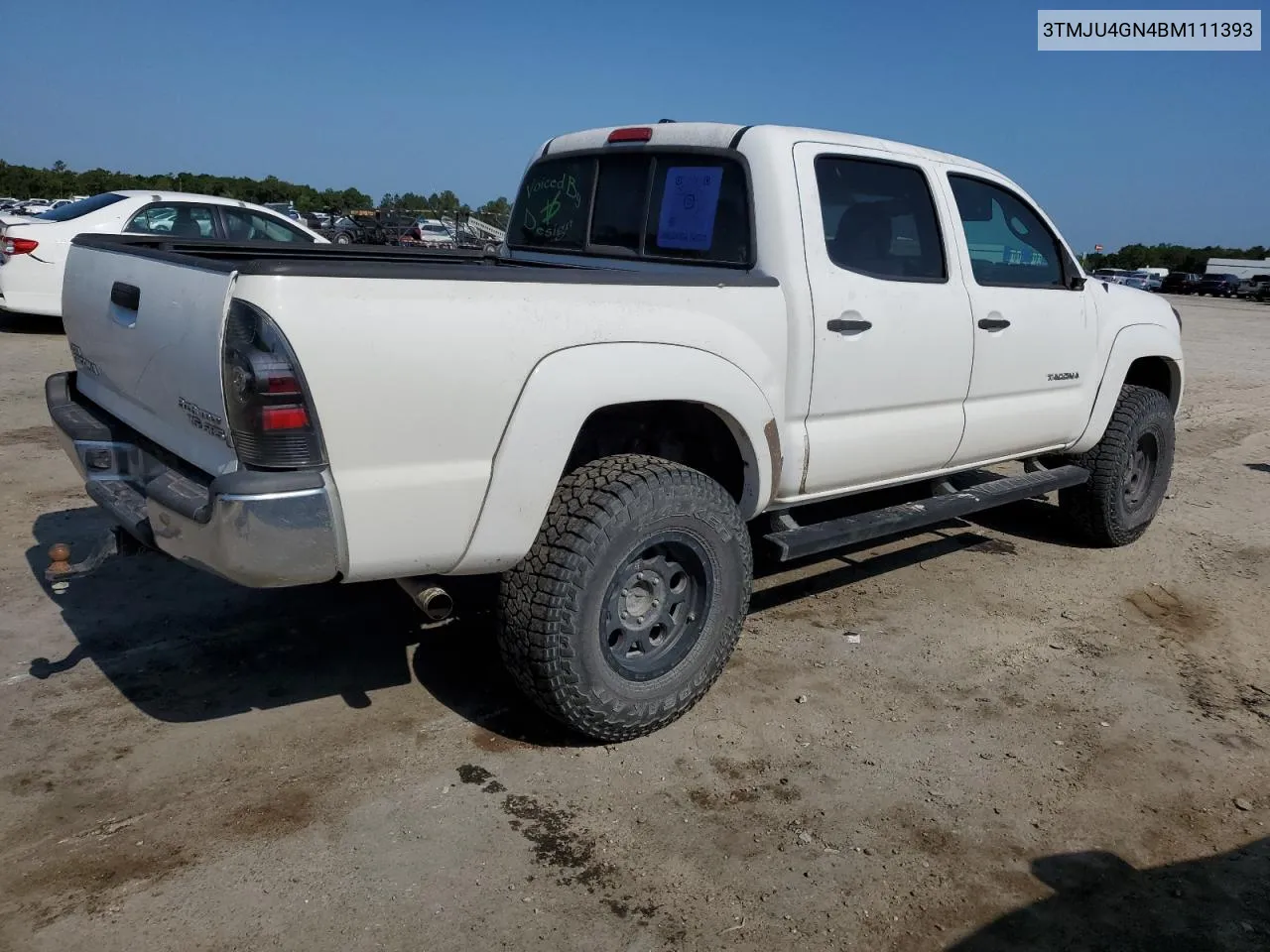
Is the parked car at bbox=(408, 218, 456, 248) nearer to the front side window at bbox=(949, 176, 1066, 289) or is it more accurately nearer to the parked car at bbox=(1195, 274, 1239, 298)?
the front side window at bbox=(949, 176, 1066, 289)

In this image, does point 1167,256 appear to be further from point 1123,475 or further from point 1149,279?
point 1123,475

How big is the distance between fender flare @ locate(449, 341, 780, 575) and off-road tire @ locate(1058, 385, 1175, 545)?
327 centimetres

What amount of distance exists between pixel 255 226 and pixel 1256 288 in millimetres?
44229

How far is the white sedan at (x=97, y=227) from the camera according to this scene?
34.8ft

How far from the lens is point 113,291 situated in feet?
11.1

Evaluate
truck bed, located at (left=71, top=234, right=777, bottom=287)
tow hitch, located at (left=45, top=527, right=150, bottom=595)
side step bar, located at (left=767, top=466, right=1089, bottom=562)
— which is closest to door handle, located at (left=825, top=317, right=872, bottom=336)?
truck bed, located at (left=71, top=234, right=777, bottom=287)

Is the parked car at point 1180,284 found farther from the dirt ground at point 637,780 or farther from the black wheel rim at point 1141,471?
the dirt ground at point 637,780

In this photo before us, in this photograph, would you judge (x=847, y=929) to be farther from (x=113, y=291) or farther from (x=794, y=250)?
(x=113, y=291)

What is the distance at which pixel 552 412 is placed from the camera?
3.05m

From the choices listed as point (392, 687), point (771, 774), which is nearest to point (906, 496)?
point (771, 774)

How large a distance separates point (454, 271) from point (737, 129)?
1.61 meters

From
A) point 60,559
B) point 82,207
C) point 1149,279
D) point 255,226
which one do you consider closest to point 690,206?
point 60,559

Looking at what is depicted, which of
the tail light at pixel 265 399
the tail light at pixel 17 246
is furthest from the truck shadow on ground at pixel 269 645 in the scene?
the tail light at pixel 17 246

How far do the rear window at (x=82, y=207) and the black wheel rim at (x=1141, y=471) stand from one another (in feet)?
33.3
